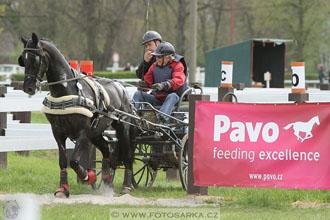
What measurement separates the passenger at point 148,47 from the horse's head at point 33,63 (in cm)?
257

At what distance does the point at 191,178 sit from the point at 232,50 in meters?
27.5

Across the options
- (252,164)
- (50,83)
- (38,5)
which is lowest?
(252,164)

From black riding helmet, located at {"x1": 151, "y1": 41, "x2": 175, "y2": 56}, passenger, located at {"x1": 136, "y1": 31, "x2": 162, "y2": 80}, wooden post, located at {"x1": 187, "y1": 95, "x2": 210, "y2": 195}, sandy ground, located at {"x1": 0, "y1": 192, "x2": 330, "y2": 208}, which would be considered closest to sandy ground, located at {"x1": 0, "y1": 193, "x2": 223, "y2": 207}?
sandy ground, located at {"x1": 0, "y1": 192, "x2": 330, "y2": 208}

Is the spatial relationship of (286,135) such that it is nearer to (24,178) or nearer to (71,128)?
(71,128)

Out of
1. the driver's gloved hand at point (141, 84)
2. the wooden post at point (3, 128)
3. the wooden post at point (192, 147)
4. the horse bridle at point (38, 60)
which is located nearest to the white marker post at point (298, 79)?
the wooden post at point (192, 147)

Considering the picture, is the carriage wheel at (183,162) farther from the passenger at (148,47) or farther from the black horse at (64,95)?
the passenger at (148,47)

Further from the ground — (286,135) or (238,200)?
(286,135)

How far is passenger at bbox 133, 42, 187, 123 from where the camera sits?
10.1 meters

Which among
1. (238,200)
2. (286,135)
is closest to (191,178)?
(238,200)

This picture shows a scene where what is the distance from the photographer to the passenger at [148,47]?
10.9m

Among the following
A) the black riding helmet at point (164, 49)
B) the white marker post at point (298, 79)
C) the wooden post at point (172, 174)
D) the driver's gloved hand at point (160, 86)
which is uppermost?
the black riding helmet at point (164, 49)

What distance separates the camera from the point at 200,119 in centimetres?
863

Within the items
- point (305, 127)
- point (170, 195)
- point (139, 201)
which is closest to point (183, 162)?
point (170, 195)

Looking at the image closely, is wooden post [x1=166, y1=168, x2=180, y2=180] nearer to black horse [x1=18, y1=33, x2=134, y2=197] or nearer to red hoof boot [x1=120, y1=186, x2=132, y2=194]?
red hoof boot [x1=120, y1=186, x2=132, y2=194]
